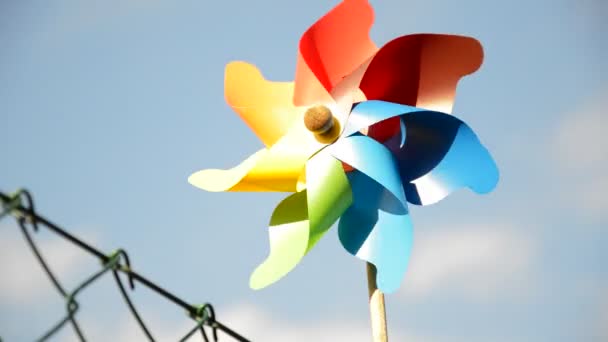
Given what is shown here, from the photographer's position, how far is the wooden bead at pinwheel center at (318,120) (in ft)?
10.8

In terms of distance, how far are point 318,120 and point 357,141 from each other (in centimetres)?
19

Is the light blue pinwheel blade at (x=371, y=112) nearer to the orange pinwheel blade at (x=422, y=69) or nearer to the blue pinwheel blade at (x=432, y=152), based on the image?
the blue pinwheel blade at (x=432, y=152)

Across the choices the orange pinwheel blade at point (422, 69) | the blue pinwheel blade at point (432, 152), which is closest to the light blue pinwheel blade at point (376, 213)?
the blue pinwheel blade at point (432, 152)

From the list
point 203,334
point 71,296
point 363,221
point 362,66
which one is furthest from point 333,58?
point 71,296

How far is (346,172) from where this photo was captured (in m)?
3.41

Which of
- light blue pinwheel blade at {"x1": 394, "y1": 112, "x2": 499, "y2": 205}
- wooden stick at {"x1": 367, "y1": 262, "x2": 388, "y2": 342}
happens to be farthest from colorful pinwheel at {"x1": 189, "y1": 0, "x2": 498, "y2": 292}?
wooden stick at {"x1": 367, "y1": 262, "x2": 388, "y2": 342}

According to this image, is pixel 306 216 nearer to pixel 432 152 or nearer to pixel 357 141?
pixel 357 141

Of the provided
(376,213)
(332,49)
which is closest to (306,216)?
(376,213)

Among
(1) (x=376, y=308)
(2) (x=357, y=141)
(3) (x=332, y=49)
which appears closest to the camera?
(1) (x=376, y=308)

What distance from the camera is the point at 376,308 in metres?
3.21

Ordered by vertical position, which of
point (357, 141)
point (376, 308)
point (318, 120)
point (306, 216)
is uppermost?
point (318, 120)

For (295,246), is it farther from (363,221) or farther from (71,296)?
(71,296)

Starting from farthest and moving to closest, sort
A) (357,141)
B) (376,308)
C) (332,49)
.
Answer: (332,49), (357,141), (376,308)

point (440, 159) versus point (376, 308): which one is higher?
point (440, 159)
